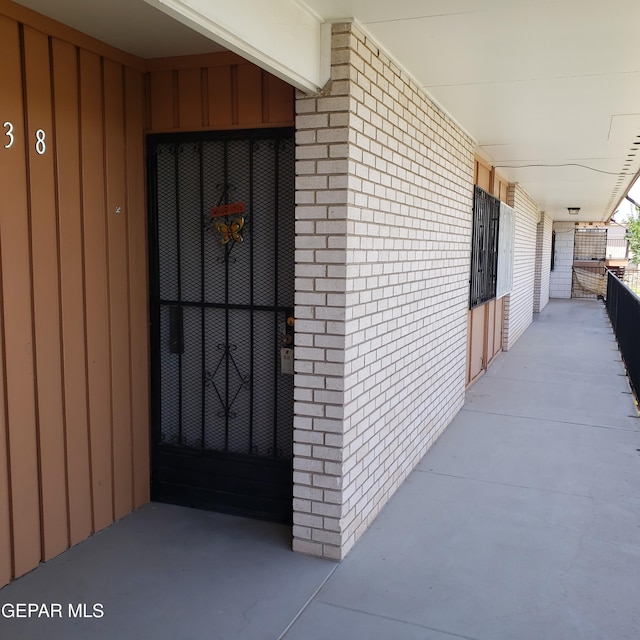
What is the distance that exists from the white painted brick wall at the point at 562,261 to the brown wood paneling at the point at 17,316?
2085cm

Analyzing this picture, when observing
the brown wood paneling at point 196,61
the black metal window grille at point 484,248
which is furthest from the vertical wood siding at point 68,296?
the black metal window grille at point 484,248

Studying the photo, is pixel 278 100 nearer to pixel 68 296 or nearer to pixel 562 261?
pixel 68 296

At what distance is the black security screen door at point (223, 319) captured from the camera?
3.68m

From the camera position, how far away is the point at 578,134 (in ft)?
19.0

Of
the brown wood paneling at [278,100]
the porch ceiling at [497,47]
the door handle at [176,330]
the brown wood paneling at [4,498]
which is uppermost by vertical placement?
the porch ceiling at [497,47]

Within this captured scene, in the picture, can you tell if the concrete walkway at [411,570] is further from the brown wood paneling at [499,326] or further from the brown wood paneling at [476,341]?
the brown wood paneling at [499,326]

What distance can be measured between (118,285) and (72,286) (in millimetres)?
374

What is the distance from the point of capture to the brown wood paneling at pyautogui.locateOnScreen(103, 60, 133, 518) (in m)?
3.48

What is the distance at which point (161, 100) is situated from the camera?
12.2 ft

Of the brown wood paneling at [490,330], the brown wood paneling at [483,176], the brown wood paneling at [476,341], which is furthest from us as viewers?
the brown wood paneling at [490,330]

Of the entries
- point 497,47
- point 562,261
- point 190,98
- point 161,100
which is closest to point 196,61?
point 190,98

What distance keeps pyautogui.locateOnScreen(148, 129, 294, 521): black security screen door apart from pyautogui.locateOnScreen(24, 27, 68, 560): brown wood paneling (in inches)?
31.2

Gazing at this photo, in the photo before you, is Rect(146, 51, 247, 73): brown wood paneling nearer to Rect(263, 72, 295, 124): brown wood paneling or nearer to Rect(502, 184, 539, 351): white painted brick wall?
Rect(263, 72, 295, 124): brown wood paneling

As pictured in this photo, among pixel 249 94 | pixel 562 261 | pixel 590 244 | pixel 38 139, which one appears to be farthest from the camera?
pixel 590 244
